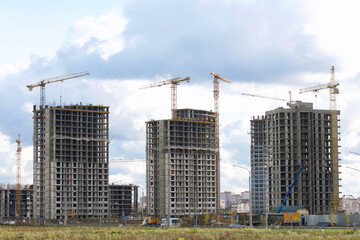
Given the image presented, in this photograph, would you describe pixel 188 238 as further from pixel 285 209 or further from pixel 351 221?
pixel 285 209

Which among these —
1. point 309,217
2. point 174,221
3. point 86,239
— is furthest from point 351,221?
point 86,239

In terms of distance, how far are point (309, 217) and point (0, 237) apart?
107 meters


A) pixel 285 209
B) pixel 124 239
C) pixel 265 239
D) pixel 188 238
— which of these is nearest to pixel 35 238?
pixel 124 239

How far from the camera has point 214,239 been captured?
77188 millimetres

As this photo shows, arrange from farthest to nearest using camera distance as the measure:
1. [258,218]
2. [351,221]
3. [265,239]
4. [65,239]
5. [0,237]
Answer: [258,218] → [351,221] → [0,237] → [65,239] → [265,239]

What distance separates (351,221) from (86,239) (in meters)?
107

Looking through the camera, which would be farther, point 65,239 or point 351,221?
point 351,221

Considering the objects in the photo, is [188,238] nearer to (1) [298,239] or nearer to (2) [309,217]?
(1) [298,239]

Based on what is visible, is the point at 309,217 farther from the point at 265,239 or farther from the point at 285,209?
the point at 265,239

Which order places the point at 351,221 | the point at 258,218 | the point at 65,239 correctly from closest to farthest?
the point at 65,239 → the point at 351,221 → the point at 258,218

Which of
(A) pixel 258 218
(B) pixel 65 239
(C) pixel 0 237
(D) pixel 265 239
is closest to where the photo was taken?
(D) pixel 265 239

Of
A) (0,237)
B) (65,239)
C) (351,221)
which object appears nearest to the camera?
(65,239)

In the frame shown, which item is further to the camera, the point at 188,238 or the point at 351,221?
the point at 351,221

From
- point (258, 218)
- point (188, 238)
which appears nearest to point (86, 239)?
point (188, 238)
